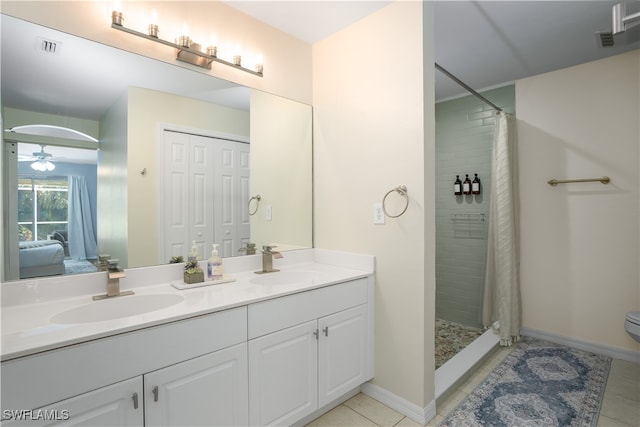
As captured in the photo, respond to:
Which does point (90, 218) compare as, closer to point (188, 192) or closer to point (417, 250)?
point (188, 192)

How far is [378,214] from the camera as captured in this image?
6.73 feet

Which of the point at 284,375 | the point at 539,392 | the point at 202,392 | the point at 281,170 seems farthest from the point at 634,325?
the point at 202,392

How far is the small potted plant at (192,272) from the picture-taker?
67.2 inches

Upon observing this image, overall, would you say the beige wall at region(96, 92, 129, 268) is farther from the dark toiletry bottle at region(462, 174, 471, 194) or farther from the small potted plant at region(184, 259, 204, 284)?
the dark toiletry bottle at region(462, 174, 471, 194)

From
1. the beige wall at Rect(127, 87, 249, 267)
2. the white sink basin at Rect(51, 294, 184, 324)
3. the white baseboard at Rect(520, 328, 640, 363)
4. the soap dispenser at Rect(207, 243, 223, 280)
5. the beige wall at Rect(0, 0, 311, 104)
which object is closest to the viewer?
the white sink basin at Rect(51, 294, 184, 324)

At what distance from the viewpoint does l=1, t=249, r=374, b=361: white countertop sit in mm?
1044

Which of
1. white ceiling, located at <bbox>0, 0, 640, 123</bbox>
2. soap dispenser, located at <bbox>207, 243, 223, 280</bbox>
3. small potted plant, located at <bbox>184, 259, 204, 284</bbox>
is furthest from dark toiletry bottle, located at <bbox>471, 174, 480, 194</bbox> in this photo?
small potted plant, located at <bbox>184, 259, 204, 284</bbox>

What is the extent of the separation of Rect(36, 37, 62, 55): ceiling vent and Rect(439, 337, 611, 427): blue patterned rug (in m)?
2.76

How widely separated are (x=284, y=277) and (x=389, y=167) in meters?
0.98

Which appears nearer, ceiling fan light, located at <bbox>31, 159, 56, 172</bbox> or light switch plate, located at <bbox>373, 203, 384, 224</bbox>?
ceiling fan light, located at <bbox>31, 159, 56, 172</bbox>

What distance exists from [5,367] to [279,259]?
150cm

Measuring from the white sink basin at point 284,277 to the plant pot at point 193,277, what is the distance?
1.11 ft

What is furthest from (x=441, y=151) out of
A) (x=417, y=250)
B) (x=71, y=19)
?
(x=71, y=19)

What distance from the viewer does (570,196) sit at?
286 centimetres
